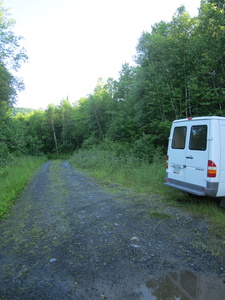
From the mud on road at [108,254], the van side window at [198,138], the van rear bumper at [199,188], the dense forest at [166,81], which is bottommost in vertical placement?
the mud on road at [108,254]

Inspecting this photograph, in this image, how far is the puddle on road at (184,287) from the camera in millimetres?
2369

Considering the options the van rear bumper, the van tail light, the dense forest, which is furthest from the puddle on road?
the dense forest

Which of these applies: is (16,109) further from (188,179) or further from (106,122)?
(188,179)

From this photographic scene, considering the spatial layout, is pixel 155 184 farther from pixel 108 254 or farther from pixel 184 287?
pixel 184 287

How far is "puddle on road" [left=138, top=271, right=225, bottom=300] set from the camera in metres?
2.37

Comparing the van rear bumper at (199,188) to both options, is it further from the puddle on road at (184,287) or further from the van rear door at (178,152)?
the puddle on road at (184,287)

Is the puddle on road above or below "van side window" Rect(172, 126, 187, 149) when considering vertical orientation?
below

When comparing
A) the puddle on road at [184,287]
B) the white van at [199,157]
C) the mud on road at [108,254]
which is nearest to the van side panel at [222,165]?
the white van at [199,157]

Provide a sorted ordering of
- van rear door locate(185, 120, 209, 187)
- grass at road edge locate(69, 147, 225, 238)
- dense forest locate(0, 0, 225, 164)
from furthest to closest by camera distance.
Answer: dense forest locate(0, 0, 225, 164) → van rear door locate(185, 120, 209, 187) → grass at road edge locate(69, 147, 225, 238)

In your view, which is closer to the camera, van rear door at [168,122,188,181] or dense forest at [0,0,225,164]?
van rear door at [168,122,188,181]

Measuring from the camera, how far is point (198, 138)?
554 centimetres

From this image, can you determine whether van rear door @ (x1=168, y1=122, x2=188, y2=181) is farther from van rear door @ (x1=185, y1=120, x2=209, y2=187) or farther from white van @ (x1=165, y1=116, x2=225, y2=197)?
van rear door @ (x1=185, y1=120, x2=209, y2=187)

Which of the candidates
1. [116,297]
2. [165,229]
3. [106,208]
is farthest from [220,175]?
[116,297]

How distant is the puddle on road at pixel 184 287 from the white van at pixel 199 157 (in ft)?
9.11
